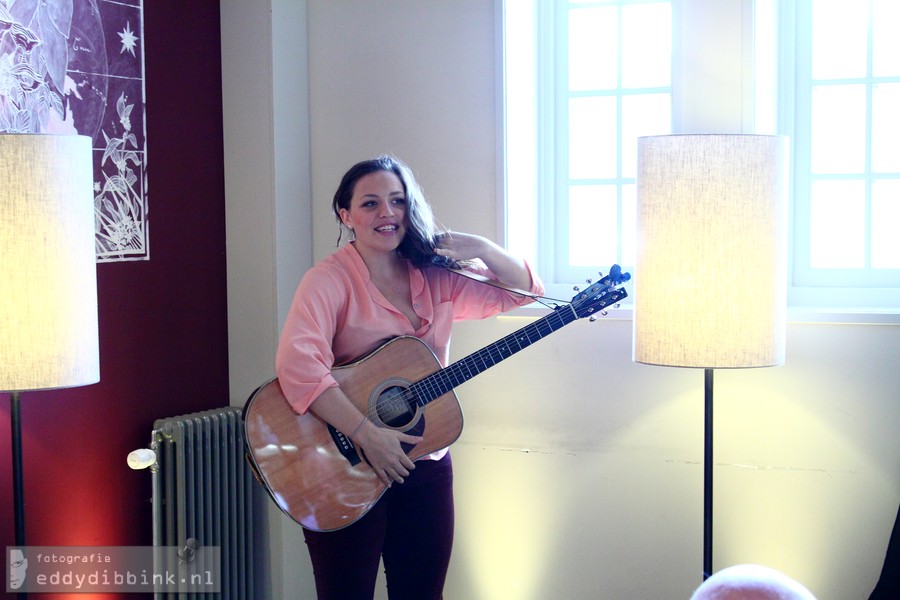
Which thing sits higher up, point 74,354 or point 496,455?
point 74,354

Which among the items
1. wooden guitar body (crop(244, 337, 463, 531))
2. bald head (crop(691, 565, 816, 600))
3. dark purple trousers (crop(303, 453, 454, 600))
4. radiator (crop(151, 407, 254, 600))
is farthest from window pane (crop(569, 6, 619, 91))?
bald head (crop(691, 565, 816, 600))

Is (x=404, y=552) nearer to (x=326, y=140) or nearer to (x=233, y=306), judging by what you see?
(x=233, y=306)

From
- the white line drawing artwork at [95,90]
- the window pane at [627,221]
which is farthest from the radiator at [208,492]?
the window pane at [627,221]

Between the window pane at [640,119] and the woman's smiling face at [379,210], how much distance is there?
1.08 m

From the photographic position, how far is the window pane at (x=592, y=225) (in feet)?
10.1

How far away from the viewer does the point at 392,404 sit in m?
2.19

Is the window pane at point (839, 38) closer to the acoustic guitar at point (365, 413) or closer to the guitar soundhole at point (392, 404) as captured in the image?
the acoustic guitar at point (365, 413)

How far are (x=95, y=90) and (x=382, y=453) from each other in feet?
4.41

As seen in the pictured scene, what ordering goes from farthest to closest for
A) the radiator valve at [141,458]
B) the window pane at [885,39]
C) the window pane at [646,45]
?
the window pane at [646,45], the window pane at [885,39], the radiator valve at [141,458]

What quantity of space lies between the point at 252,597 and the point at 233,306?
949 millimetres

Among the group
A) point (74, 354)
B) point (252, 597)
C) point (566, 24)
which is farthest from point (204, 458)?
point (566, 24)

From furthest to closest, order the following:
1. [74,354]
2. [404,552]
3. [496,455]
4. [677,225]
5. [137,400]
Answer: [496,455] → [137,400] → [404,552] → [677,225] → [74,354]

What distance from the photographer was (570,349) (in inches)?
112

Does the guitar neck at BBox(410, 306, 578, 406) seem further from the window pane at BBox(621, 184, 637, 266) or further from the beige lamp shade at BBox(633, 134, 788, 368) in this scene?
the window pane at BBox(621, 184, 637, 266)
